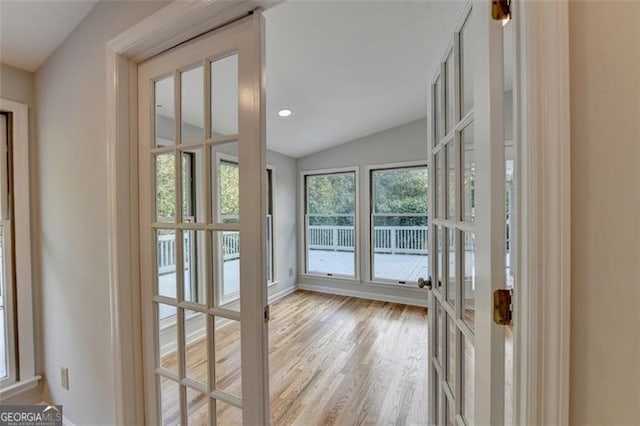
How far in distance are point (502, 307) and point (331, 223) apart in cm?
400

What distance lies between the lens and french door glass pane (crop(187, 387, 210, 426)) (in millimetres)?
1224

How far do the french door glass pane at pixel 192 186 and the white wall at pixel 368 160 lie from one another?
10.9 feet

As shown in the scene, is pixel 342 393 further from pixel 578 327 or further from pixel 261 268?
pixel 578 327

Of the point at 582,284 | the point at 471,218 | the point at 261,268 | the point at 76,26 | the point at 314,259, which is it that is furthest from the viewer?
the point at 314,259

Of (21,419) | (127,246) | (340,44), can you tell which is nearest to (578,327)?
(127,246)

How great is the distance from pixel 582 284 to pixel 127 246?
1.62 metres

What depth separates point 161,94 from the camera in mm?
1391

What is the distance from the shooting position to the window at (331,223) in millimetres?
4539

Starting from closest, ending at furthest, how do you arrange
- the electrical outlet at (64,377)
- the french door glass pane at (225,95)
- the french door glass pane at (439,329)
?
the french door glass pane at (225,95) → the french door glass pane at (439,329) → the electrical outlet at (64,377)

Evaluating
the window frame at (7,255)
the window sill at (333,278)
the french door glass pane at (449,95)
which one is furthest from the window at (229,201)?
the window sill at (333,278)

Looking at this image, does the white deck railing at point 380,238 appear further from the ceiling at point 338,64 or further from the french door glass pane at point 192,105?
the french door glass pane at point 192,105

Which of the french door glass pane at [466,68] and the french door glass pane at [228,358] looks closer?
the french door glass pane at [466,68]

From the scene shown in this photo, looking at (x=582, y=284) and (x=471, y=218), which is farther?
(x=471, y=218)

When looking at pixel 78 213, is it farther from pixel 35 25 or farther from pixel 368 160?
pixel 368 160
